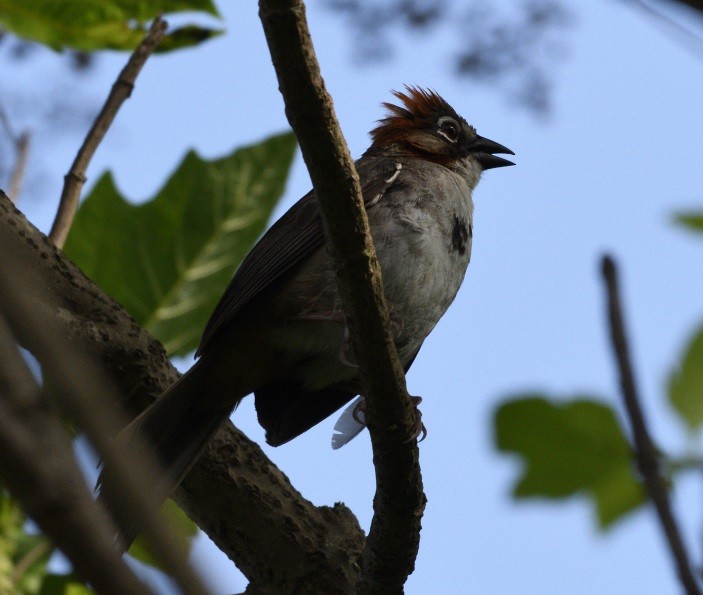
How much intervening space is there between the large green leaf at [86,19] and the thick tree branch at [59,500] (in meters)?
4.31

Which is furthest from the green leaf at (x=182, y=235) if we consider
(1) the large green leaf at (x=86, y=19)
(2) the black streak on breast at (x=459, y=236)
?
(2) the black streak on breast at (x=459, y=236)

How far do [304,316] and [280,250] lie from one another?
0.39 metres

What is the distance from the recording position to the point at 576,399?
85.2 inches

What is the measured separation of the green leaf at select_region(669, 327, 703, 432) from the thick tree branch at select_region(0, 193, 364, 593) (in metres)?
2.25

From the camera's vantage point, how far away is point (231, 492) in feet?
14.0

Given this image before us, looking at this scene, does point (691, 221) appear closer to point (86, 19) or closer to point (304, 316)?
point (304, 316)

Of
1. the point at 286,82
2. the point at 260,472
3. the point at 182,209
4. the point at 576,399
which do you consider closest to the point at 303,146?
the point at 286,82

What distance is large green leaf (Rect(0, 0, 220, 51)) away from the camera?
4898mm

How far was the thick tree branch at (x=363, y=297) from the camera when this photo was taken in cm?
284

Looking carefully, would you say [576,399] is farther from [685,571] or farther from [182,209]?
[182,209]

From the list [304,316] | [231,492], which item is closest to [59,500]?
[231,492]

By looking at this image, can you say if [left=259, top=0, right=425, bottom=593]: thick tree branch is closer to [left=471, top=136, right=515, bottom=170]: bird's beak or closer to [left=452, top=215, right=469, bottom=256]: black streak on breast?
[left=452, top=215, right=469, bottom=256]: black streak on breast

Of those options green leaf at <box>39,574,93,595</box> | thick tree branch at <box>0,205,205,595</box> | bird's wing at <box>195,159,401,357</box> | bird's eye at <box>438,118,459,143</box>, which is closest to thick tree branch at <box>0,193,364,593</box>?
bird's wing at <box>195,159,401,357</box>

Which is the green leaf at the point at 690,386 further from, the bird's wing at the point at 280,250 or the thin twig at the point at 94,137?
the thin twig at the point at 94,137
